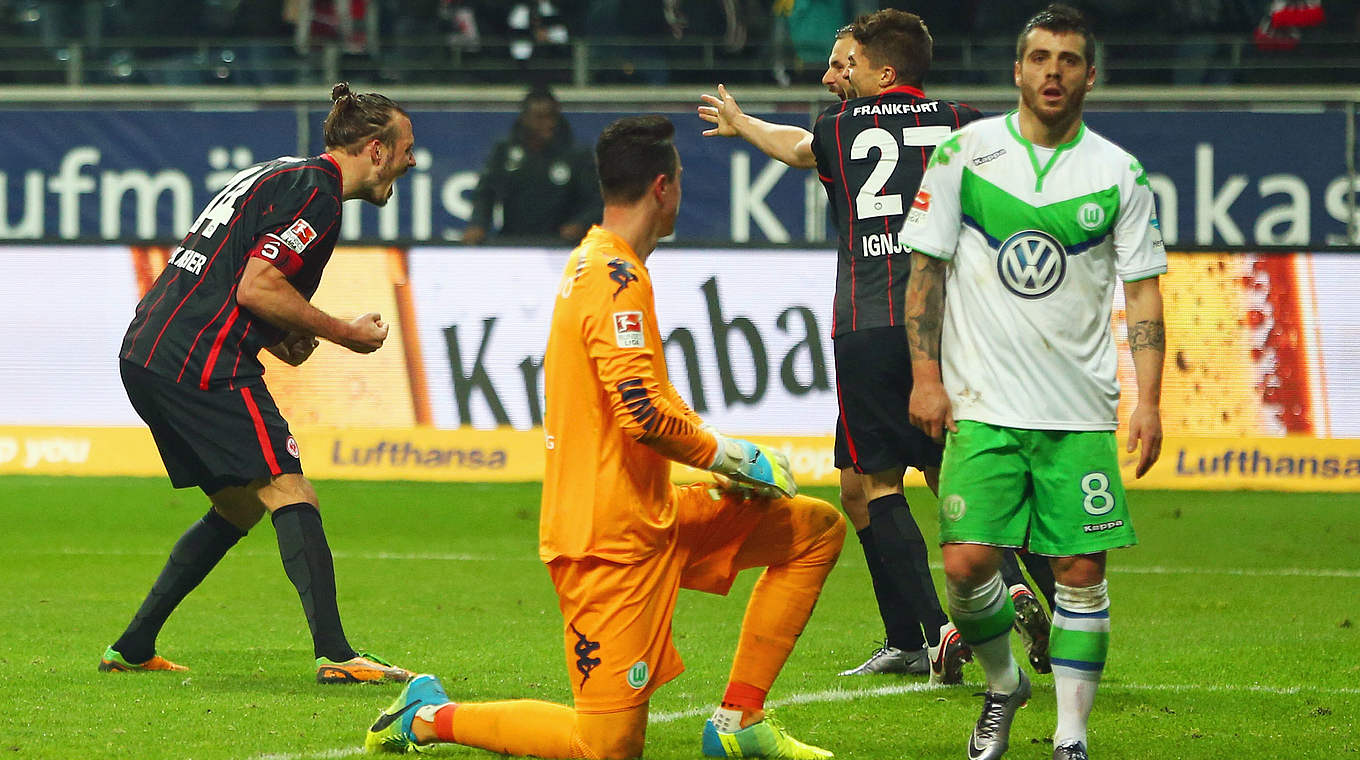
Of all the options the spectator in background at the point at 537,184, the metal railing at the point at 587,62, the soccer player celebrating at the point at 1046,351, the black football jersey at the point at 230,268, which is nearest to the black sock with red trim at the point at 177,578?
the black football jersey at the point at 230,268

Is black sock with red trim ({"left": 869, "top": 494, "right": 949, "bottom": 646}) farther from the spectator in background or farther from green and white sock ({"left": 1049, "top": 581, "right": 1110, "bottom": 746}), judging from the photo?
the spectator in background

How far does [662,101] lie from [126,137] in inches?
184

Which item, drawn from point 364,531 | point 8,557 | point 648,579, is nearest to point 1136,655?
point 648,579

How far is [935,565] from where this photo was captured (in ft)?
30.4

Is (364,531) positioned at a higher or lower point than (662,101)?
lower

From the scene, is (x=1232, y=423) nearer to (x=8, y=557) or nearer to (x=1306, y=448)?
(x=1306, y=448)

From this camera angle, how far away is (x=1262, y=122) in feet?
45.5

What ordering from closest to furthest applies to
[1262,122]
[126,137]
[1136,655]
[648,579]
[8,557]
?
[648,579]
[1136,655]
[8,557]
[1262,122]
[126,137]

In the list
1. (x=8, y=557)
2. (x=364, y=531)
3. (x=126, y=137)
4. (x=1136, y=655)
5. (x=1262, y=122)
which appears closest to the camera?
(x=1136, y=655)

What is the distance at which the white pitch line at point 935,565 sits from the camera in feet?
28.7

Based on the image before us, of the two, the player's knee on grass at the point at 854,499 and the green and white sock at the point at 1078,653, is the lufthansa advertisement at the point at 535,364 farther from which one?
the green and white sock at the point at 1078,653

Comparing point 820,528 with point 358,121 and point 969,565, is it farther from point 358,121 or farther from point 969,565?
point 358,121

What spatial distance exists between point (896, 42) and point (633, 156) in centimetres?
182

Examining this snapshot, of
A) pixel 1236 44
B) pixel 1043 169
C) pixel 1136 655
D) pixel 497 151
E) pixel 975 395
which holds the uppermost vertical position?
pixel 1236 44
